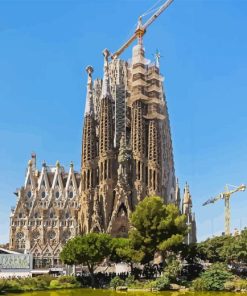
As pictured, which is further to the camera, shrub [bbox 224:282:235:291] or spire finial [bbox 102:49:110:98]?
spire finial [bbox 102:49:110:98]

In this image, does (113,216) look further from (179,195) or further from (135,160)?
(179,195)

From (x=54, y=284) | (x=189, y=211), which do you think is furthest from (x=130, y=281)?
(x=189, y=211)

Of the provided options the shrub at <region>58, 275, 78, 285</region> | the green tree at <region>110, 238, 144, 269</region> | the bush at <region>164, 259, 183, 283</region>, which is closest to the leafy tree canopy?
the green tree at <region>110, 238, 144, 269</region>

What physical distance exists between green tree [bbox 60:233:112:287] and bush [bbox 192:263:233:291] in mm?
11835

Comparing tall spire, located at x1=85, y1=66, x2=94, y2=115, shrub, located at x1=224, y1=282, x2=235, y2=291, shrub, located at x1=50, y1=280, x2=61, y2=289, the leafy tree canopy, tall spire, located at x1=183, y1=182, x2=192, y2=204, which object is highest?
tall spire, located at x1=85, y1=66, x2=94, y2=115

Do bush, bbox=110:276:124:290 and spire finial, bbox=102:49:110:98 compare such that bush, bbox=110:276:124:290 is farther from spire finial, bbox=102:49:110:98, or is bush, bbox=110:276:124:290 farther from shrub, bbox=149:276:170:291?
spire finial, bbox=102:49:110:98

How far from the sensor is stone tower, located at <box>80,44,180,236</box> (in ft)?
280

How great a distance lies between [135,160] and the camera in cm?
8844

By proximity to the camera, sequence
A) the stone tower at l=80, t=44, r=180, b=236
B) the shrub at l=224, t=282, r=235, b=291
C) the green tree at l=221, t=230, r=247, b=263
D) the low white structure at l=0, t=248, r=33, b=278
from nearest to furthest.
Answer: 1. the shrub at l=224, t=282, r=235, b=291
2. the green tree at l=221, t=230, r=247, b=263
3. the low white structure at l=0, t=248, r=33, b=278
4. the stone tower at l=80, t=44, r=180, b=236

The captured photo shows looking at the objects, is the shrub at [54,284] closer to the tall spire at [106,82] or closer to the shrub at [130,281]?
the shrub at [130,281]

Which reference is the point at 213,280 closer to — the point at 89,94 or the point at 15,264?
the point at 15,264

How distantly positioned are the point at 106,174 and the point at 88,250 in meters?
33.6

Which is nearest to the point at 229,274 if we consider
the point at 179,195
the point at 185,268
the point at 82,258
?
the point at 185,268

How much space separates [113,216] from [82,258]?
28475 millimetres
